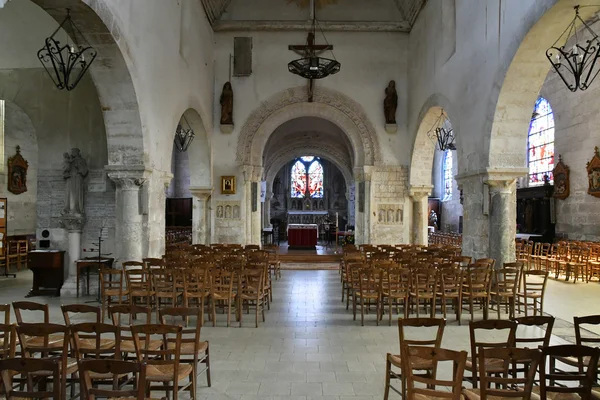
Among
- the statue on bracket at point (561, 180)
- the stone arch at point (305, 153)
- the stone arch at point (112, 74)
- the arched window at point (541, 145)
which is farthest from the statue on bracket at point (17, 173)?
the statue on bracket at point (561, 180)

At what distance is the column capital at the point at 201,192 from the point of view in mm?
15922

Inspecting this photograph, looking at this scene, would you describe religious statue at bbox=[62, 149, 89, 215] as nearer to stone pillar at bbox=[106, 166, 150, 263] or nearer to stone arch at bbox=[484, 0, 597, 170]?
stone pillar at bbox=[106, 166, 150, 263]

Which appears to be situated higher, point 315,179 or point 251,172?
point 315,179

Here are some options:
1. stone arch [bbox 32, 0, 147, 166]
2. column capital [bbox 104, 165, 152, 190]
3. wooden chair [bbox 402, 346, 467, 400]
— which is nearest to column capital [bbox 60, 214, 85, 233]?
column capital [bbox 104, 165, 152, 190]

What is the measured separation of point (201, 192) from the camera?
16.0 m

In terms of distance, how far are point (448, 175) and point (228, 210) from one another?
49.4 ft

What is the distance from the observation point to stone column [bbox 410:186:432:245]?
53.0ft

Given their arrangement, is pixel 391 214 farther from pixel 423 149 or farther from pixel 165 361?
pixel 165 361

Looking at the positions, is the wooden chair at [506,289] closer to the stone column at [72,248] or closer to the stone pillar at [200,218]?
the stone column at [72,248]

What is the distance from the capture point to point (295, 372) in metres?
5.13

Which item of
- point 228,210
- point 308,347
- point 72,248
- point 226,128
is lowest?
point 308,347

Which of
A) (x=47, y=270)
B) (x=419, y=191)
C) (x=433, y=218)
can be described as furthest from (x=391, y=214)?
(x=47, y=270)

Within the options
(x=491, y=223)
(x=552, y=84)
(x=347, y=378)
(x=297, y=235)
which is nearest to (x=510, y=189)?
(x=491, y=223)

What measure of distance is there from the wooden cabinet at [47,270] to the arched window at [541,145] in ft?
51.6
